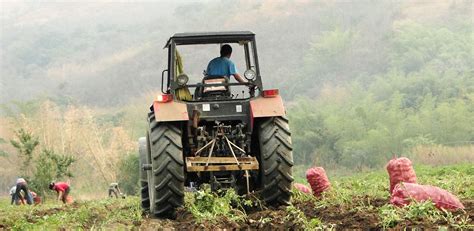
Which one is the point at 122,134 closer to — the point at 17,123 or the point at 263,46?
the point at 17,123

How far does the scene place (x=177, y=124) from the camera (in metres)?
11.6

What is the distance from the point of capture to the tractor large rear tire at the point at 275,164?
11289mm

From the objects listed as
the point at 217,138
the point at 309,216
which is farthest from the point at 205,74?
the point at 309,216

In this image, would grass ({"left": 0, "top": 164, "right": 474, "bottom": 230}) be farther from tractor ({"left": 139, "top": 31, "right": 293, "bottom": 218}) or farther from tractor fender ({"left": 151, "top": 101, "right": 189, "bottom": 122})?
tractor fender ({"left": 151, "top": 101, "right": 189, "bottom": 122})

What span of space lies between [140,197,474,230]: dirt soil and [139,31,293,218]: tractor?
0.40 metres

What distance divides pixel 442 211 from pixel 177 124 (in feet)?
13.4

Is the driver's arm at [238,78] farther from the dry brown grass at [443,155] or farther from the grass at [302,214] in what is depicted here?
the dry brown grass at [443,155]

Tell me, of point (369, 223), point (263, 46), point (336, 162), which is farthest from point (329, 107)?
point (369, 223)

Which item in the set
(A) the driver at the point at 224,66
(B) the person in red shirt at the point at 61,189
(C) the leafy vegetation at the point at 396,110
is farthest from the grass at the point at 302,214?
(C) the leafy vegetation at the point at 396,110

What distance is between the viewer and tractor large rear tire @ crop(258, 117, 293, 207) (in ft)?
37.0

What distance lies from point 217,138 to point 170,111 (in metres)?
0.70

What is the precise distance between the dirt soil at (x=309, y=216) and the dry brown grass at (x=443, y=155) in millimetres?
24316

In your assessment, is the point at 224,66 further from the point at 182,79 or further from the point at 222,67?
the point at 182,79

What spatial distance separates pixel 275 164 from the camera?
37.0 feet
